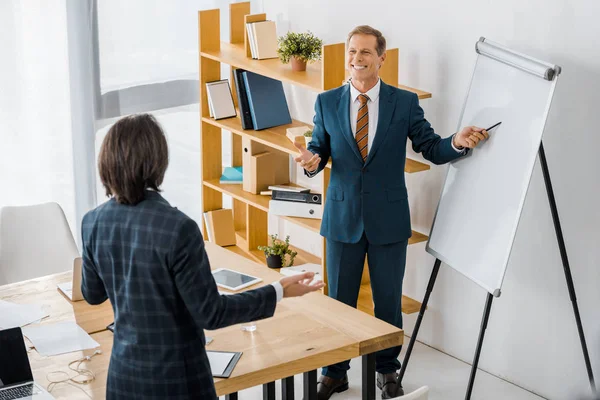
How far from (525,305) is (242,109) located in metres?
2.01

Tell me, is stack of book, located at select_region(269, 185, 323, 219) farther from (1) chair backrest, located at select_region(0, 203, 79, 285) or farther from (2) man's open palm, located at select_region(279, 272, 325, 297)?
(2) man's open palm, located at select_region(279, 272, 325, 297)

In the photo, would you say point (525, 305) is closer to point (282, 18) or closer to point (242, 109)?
point (242, 109)

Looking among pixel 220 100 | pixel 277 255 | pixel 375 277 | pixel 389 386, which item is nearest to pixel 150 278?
pixel 375 277

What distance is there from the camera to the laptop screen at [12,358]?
2.74 meters

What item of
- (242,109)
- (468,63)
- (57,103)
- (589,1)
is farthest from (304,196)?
(589,1)

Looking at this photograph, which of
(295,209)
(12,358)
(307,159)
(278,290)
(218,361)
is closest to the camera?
(278,290)

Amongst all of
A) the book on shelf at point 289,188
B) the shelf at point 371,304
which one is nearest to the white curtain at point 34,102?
the book on shelf at point 289,188

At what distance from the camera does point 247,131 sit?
17.3ft

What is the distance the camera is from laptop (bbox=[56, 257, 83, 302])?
3457mm

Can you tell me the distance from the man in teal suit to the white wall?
1.55 feet

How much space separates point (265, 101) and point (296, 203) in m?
0.65

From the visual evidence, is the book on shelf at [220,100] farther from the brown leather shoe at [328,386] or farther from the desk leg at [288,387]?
the desk leg at [288,387]

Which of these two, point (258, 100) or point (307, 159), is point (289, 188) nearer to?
point (258, 100)

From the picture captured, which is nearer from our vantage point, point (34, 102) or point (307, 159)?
point (307, 159)
